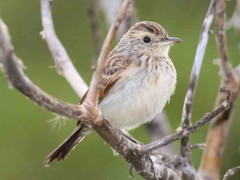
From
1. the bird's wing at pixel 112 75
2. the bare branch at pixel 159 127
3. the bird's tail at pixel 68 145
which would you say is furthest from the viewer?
the bare branch at pixel 159 127

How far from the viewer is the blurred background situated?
6.87m

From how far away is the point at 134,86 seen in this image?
15.4ft

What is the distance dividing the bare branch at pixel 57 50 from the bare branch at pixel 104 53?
4.27 ft

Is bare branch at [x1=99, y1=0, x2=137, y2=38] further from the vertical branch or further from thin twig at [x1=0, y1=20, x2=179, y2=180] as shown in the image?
thin twig at [x1=0, y1=20, x2=179, y2=180]

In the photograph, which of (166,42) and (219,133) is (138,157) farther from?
(219,133)

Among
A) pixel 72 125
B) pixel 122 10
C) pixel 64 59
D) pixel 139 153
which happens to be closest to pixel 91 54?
pixel 72 125

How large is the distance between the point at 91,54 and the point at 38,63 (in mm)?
566

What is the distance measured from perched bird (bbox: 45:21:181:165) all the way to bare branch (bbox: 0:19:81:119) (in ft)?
4.22

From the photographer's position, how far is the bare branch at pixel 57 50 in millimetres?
4766

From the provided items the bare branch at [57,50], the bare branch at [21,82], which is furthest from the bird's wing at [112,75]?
the bare branch at [21,82]

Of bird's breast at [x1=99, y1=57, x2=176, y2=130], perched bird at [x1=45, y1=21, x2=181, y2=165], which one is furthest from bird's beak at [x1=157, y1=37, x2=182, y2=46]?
bird's breast at [x1=99, y1=57, x2=176, y2=130]

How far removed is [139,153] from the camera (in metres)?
4.19

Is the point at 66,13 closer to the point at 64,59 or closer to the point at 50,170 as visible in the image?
the point at 50,170

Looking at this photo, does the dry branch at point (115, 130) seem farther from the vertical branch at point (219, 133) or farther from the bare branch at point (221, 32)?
the bare branch at point (221, 32)
